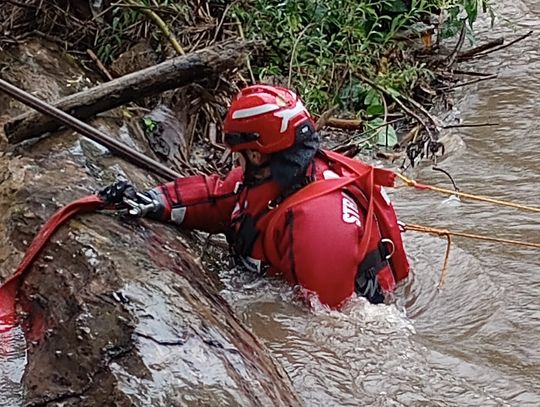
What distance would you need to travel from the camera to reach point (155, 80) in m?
4.50

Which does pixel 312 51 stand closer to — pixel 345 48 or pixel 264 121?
pixel 345 48

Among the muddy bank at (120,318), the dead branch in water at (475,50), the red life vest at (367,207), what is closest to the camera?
the muddy bank at (120,318)

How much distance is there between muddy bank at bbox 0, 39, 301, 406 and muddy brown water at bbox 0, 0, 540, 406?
299 millimetres

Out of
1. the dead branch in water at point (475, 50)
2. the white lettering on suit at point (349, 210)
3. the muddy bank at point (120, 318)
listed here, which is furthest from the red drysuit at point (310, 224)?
the dead branch in water at point (475, 50)

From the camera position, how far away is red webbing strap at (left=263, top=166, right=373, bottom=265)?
12.8ft

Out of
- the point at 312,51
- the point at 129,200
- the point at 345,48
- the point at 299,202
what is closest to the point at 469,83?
the point at 345,48

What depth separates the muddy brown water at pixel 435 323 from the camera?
11.3 ft

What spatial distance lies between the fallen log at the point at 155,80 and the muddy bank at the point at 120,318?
487mm

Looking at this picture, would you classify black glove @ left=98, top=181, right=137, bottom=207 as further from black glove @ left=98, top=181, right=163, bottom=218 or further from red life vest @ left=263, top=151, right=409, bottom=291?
red life vest @ left=263, top=151, right=409, bottom=291

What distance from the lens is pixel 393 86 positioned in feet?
21.7

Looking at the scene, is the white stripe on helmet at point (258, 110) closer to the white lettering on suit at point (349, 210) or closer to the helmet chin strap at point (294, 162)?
the helmet chin strap at point (294, 162)

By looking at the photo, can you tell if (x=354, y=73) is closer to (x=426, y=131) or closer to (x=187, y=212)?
(x=426, y=131)

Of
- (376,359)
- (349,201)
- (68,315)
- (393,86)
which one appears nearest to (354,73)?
(393,86)

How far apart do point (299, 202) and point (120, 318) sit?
1.21 m
